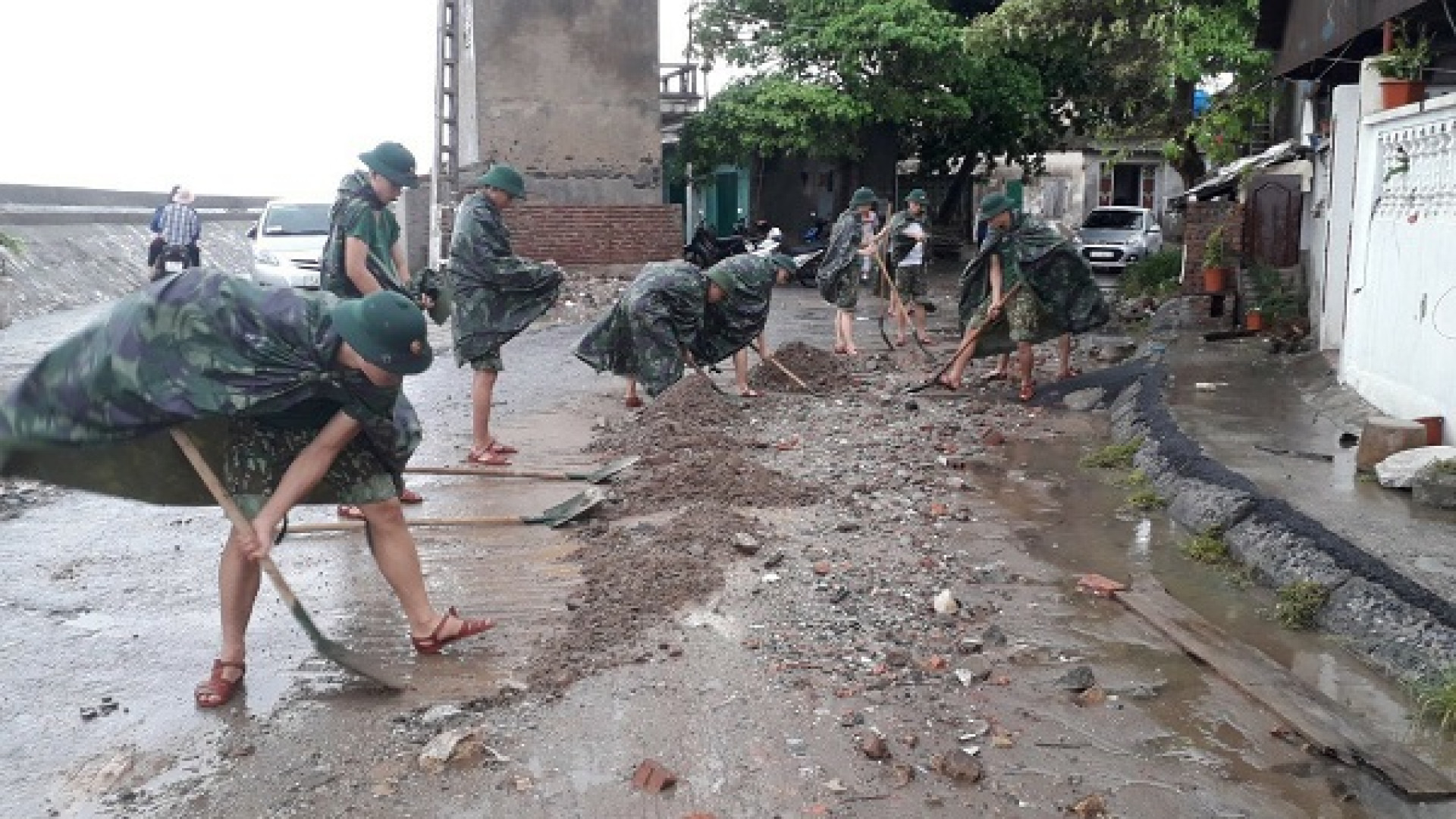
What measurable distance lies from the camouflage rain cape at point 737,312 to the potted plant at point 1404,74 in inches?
172

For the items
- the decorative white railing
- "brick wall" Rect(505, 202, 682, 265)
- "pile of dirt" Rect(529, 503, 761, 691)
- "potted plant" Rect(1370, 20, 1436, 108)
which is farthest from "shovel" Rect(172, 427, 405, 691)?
"brick wall" Rect(505, 202, 682, 265)

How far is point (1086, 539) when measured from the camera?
6.39 m

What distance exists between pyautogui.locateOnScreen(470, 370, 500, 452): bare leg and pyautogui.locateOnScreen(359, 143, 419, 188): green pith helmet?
1770 millimetres

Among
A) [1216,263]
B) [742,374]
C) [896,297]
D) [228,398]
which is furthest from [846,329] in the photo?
[228,398]

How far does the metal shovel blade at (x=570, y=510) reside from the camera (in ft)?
20.6

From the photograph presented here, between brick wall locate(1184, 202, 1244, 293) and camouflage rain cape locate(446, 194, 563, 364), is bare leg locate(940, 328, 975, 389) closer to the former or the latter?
camouflage rain cape locate(446, 194, 563, 364)

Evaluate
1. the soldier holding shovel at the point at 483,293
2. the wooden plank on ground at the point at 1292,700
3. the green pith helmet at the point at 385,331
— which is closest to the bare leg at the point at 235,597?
the green pith helmet at the point at 385,331

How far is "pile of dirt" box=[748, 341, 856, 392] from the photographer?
1066 centimetres

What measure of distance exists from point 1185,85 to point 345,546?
1433 cm

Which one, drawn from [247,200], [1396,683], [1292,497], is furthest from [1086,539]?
[247,200]

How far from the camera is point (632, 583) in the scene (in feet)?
17.0

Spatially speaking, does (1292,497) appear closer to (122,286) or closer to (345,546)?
(345,546)

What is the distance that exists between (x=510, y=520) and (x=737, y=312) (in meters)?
3.70

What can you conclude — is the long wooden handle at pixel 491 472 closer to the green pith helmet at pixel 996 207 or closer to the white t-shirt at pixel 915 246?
the green pith helmet at pixel 996 207
